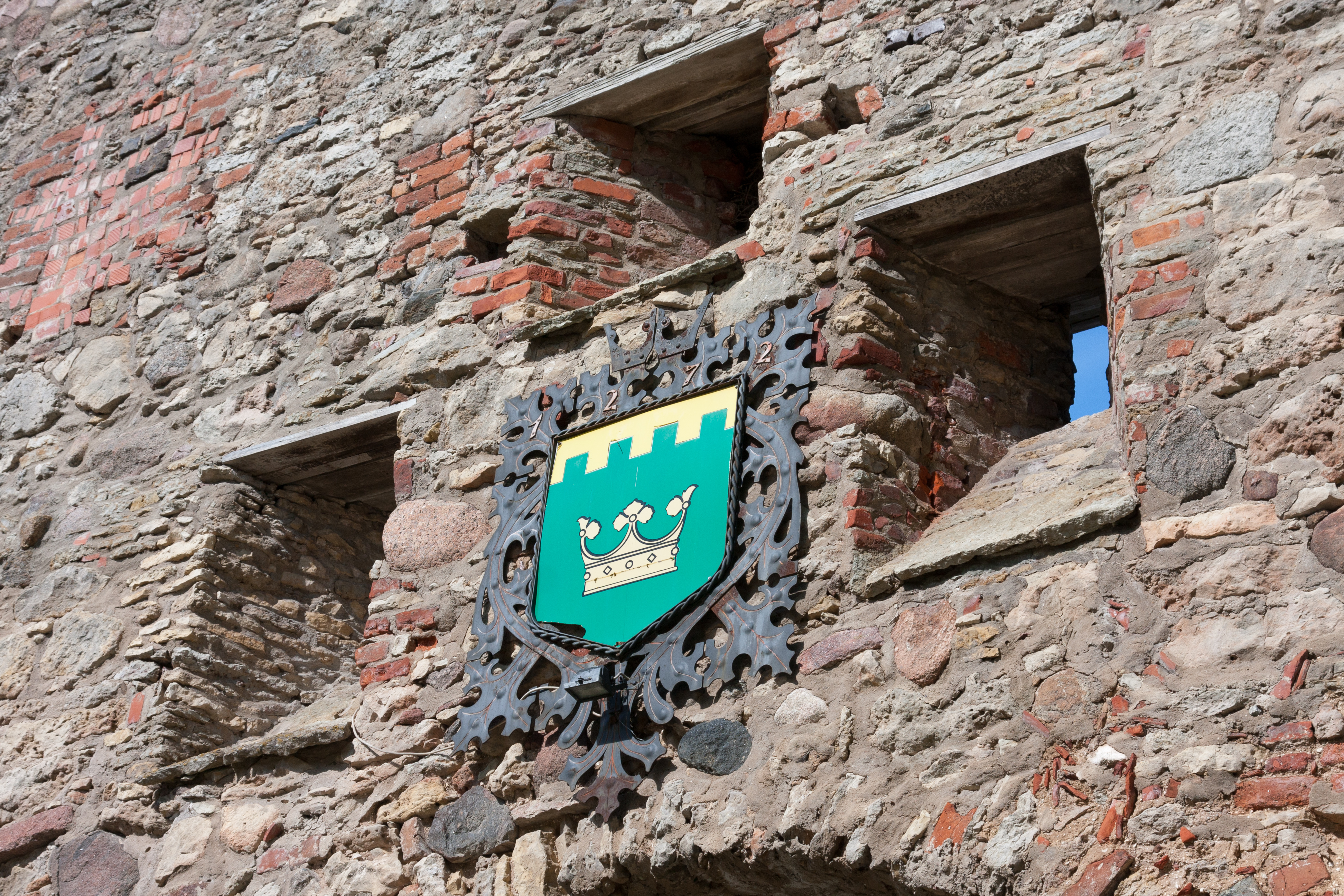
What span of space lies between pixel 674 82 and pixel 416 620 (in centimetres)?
199

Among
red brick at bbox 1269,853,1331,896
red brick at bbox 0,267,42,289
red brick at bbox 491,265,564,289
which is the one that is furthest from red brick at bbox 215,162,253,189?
red brick at bbox 1269,853,1331,896

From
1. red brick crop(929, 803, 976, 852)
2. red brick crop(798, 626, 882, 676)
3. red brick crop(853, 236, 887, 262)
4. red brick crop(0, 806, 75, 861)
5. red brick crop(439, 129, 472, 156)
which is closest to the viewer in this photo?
red brick crop(929, 803, 976, 852)

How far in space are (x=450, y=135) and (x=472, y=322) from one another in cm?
90

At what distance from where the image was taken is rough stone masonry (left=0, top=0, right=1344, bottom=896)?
2881mm

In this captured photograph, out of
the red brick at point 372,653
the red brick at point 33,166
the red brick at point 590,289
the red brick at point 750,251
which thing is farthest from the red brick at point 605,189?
the red brick at point 33,166

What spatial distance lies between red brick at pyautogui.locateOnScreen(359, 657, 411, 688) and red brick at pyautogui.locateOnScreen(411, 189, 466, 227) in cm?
166

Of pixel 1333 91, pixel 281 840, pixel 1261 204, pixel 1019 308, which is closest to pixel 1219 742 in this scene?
pixel 1261 204

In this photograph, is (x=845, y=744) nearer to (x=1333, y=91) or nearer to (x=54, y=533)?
(x=1333, y=91)

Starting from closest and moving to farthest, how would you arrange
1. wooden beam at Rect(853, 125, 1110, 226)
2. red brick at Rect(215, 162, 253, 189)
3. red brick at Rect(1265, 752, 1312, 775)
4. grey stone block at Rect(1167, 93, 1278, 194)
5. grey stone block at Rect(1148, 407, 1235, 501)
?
red brick at Rect(1265, 752, 1312, 775), grey stone block at Rect(1148, 407, 1235, 501), grey stone block at Rect(1167, 93, 1278, 194), wooden beam at Rect(853, 125, 1110, 226), red brick at Rect(215, 162, 253, 189)

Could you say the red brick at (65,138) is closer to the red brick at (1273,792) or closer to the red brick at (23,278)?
the red brick at (23,278)

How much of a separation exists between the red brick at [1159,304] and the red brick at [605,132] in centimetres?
217

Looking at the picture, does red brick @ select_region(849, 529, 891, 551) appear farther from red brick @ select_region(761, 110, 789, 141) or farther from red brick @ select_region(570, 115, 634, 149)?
red brick @ select_region(570, 115, 634, 149)

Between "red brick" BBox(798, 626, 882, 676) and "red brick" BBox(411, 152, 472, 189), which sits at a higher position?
"red brick" BBox(411, 152, 472, 189)

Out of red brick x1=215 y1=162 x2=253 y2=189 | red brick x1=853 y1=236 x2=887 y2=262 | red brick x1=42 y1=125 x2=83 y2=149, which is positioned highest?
red brick x1=42 y1=125 x2=83 y2=149
